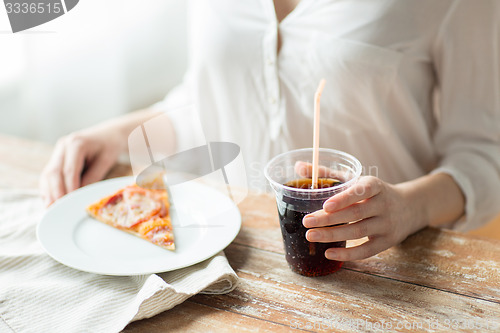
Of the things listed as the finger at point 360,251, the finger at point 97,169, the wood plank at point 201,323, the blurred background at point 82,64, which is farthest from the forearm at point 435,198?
the blurred background at point 82,64

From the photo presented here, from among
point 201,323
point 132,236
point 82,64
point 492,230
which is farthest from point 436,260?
point 82,64

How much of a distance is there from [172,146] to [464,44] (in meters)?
0.62

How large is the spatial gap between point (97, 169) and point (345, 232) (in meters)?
0.58

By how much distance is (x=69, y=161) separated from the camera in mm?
992

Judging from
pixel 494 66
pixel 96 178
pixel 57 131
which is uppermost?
pixel 494 66

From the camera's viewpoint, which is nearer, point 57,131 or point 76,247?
point 76,247

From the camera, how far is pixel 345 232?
674 mm

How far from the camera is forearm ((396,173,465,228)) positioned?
0.81 meters

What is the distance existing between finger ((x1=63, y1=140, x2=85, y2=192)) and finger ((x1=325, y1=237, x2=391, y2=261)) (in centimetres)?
55

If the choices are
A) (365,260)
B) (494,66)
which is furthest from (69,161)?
(494,66)

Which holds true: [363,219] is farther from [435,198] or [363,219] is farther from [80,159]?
[80,159]

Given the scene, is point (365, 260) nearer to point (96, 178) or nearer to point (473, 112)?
point (473, 112)

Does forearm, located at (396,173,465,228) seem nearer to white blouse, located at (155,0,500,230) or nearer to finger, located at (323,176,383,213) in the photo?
Result: white blouse, located at (155,0,500,230)

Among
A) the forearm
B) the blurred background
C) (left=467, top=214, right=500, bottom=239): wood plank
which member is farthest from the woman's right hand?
(left=467, top=214, right=500, bottom=239): wood plank
